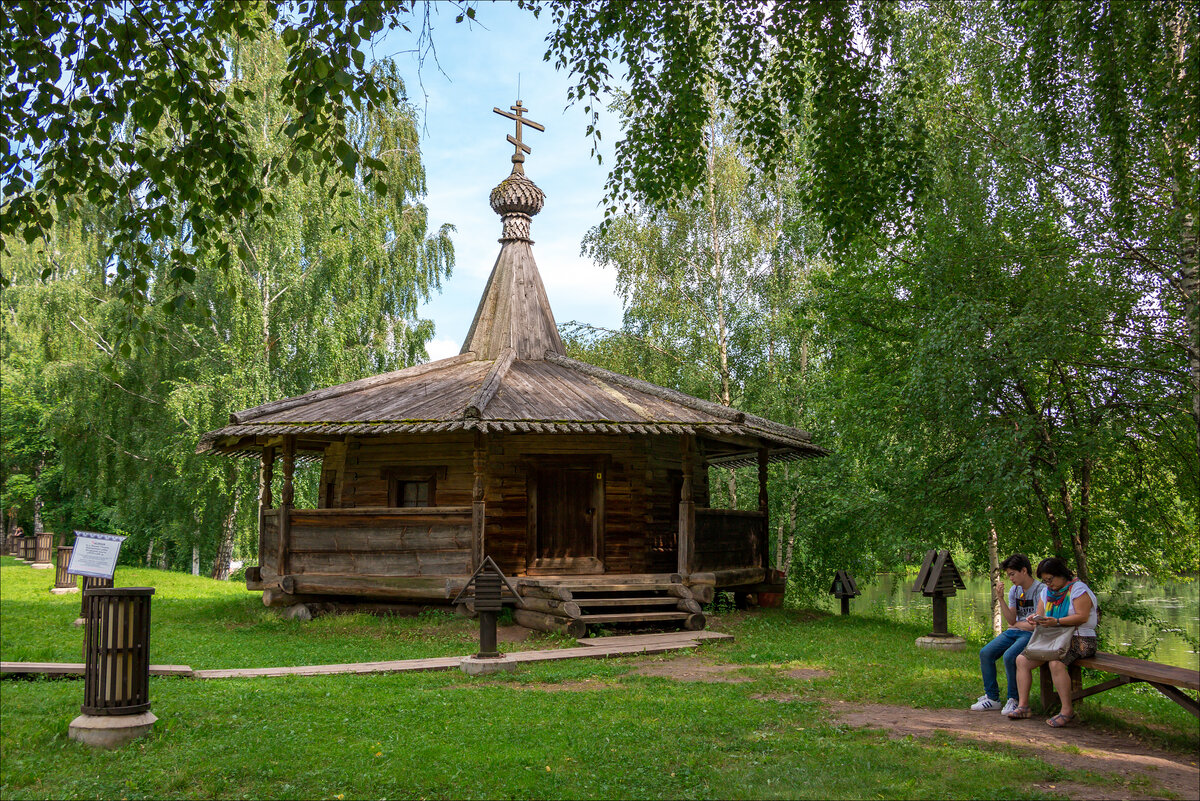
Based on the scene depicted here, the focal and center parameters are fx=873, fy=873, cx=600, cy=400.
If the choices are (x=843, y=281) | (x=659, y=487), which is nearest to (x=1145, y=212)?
(x=843, y=281)

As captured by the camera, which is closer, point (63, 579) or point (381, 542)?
point (381, 542)

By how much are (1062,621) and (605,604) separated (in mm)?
6975

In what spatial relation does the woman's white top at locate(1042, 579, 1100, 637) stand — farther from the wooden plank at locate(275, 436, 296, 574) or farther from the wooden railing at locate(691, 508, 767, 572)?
the wooden plank at locate(275, 436, 296, 574)

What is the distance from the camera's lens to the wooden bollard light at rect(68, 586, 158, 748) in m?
5.98

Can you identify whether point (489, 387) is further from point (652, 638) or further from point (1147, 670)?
point (1147, 670)

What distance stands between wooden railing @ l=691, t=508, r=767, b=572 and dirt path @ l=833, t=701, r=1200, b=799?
22.1 feet

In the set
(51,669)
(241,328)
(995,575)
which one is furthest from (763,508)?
(241,328)

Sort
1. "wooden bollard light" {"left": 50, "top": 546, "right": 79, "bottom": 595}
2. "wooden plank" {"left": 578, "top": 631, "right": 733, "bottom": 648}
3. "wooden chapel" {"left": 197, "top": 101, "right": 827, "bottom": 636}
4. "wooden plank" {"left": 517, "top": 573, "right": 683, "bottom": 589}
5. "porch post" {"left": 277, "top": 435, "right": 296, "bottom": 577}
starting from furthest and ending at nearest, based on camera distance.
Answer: "wooden bollard light" {"left": 50, "top": 546, "right": 79, "bottom": 595}, "porch post" {"left": 277, "top": 435, "right": 296, "bottom": 577}, "wooden chapel" {"left": 197, "top": 101, "right": 827, "bottom": 636}, "wooden plank" {"left": 517, "top": 573, "right": 683, "bottom": 589}, "wooden plank" {"left": 578, "top": 631, "right": 733, "bottom": 648}

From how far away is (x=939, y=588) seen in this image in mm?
11023

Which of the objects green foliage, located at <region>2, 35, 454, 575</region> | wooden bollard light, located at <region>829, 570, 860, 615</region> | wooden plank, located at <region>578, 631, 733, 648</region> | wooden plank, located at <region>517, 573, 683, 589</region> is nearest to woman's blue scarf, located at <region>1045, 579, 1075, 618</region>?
wooden plank, located at <region>578, 631, 733, 648</region>

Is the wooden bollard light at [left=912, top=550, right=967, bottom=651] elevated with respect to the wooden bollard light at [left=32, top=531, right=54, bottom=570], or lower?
elevated

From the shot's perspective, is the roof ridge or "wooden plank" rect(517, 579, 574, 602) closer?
"wooden plank" rect(517, 579, 574, 602)

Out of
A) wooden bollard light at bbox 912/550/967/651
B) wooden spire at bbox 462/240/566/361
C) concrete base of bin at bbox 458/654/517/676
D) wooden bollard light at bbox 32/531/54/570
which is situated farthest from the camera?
wooden bollard light at bbox 32/531/54/570

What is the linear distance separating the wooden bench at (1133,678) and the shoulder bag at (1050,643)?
166 mm
